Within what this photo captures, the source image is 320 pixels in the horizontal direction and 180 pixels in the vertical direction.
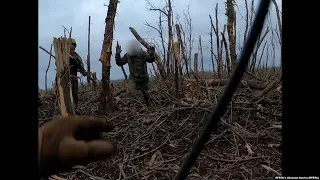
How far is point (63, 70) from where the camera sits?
17.5ft

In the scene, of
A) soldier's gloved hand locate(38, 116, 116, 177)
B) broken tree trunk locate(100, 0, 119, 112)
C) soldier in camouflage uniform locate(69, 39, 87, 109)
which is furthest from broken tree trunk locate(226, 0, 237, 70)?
soldier's gloved hand locate(38, 116, 116, 177)

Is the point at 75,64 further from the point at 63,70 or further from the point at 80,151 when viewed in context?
the point at 80,151

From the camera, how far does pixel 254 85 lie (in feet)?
19.9

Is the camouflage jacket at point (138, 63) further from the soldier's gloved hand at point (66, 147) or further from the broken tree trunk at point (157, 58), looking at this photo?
the soldier's gloved hand at point (66, 147)

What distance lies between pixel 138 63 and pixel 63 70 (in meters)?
2.36

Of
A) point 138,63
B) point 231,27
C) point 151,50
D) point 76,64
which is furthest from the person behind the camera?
point 231,27

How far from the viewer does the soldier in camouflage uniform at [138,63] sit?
7.41 m

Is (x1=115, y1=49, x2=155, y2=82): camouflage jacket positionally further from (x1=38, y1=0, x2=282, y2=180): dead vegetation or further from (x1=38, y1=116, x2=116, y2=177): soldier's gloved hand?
(x1=38, y1=116, x2=116, y2=177): soldier's gloved hand

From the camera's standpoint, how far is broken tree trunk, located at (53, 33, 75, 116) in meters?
5.25

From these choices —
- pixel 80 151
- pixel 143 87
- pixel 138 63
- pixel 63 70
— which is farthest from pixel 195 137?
pixel 80 151

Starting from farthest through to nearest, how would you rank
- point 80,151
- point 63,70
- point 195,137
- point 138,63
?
1. point 138,63
2. point 63,70
3. point 195,137
4. point 80,151
